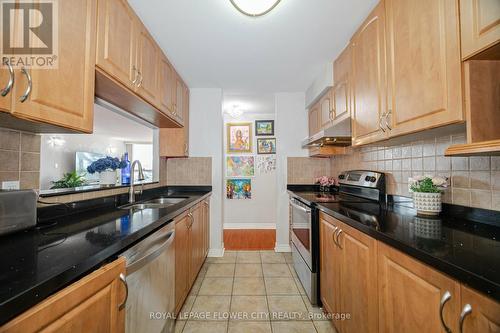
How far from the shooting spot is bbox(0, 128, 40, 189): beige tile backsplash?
99 centimetres

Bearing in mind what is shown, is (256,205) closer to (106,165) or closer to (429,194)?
(106,165)

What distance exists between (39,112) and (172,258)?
3.55 feet

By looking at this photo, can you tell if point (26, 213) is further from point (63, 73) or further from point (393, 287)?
point (393, 287)

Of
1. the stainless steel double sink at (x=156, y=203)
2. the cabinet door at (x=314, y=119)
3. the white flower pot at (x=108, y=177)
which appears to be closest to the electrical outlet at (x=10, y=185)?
the stainless steel double sink at (x=156, y=203)

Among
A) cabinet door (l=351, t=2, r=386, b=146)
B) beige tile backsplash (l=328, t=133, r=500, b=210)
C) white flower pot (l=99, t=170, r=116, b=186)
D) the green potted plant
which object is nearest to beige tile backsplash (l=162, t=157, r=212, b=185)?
white flower pot (l=99, t=170, r=116, b=186)

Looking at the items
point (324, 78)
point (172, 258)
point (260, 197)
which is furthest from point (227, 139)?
point (172, 258)

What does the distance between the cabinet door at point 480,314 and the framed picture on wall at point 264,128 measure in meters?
3.72

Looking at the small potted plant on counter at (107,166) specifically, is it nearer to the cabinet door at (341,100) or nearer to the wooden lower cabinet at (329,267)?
the wooden lower cabinet at (329,267)

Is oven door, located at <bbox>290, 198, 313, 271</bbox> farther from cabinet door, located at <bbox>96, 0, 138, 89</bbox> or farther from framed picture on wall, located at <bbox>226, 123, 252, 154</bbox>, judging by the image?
framed picture on wall, located at <bbox>226, 123, 252, 154</bbox>

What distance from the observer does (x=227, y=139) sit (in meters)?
4.17

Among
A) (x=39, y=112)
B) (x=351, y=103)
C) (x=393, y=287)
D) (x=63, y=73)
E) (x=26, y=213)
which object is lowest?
(x=393, y=287)

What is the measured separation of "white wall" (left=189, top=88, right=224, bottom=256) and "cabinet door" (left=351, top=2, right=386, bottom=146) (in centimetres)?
179

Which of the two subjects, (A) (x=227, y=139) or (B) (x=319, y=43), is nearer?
(B) (x=319, y=43)

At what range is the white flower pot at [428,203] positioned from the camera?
3.83ft
